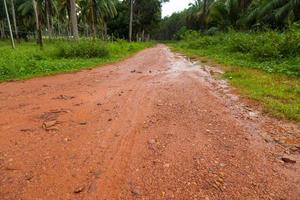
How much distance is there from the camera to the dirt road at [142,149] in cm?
252

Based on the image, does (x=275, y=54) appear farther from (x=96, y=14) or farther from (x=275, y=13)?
(x=96, y=14)

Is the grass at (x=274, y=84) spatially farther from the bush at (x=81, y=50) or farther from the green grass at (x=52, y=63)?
the bush at (x=81, y=50)

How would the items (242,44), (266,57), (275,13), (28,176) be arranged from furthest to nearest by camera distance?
1. (275,13)
2. (242,44)
3. (266,57)
4. (28,176)

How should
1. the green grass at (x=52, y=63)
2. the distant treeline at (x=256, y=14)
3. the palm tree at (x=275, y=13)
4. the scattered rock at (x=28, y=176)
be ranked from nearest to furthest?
1. the scattered rock at (x=28, y=176)
2. the green grass at (x=52, y=63)
3. the palm tree at (x=275, y=13)
4. the distant treeline at (x=256, y=14)

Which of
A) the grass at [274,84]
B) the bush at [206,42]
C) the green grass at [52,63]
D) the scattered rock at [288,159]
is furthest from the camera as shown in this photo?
the bush at [206,42]

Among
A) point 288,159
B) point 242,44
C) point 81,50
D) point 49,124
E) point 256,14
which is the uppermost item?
point 256,14

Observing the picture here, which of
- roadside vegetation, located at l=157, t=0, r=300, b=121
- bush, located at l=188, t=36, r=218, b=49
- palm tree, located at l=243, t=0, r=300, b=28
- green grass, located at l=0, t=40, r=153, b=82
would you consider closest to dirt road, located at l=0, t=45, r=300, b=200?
roadside vegetation, located at l=157, t=0, r=300, b=121

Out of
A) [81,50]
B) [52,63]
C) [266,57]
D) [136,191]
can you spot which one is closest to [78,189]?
[136,191]

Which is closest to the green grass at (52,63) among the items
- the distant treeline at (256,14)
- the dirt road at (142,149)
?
the dirt road at (142,149)

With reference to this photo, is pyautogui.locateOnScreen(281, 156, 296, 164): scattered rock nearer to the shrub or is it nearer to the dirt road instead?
the dirt road

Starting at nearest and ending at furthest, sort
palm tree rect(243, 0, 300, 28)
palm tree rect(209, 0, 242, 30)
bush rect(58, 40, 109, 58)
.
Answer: bush rect(58, 40, 109, 58), palm tree rect(243, 0, 300, 28), palm tree rect(209, 0, 242, 30)

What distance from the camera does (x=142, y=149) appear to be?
3.26 meters

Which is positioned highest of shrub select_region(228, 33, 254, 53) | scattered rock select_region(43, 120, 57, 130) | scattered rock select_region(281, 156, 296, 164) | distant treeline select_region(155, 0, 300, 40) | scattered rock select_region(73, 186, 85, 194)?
distant treeline select_region(155, 0, 300, 40)

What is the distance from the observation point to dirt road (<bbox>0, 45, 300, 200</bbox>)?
252 centimetres
